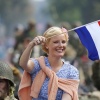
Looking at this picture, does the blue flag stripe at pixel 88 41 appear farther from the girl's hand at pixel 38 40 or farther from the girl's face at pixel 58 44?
the girl's hand at pixel 38 40

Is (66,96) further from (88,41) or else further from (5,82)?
(88,41)

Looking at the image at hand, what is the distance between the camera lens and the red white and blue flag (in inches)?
376

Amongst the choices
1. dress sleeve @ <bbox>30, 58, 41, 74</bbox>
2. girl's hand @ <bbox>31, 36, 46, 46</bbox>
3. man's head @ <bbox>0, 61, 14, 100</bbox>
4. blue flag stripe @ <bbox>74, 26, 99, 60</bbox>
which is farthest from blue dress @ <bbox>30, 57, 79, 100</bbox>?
blue flag stripe @ <bbox>74, 26, 99, 60</bbox>

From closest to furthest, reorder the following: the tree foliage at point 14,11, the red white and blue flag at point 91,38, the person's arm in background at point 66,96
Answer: the person's arm in background at point 66,96
the red white and blue flag at point 91,38
the tree foliage at point 14,11

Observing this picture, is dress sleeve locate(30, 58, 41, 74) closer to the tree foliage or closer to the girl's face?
the girl's face

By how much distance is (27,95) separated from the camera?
8.96 meters

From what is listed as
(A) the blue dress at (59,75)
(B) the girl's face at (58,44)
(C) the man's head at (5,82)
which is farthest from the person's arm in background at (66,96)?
(C) the man's head at (5,82)

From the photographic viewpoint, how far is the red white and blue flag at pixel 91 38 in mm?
9555

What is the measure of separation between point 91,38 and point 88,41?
0.18ft

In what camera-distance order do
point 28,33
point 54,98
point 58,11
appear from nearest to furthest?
point 54,98, point 28,33, point 58,11

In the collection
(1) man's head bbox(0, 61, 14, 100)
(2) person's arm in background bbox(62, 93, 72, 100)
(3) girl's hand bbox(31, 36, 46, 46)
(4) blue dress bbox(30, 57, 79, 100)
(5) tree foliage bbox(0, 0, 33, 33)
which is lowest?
(5) tree foliage bbox(0, 0, 33, 33)

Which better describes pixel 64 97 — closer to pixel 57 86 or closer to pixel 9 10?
pixel 57 86

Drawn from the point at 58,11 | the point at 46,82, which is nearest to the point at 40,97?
the point at 46,82

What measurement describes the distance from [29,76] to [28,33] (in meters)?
13.6
